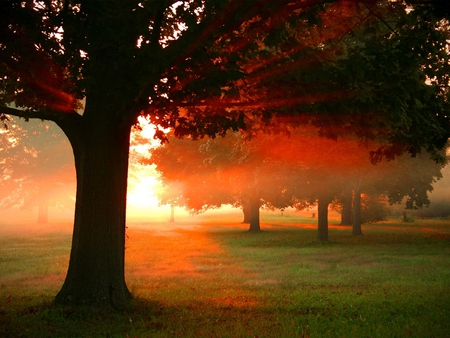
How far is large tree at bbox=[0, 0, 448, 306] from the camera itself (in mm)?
7645

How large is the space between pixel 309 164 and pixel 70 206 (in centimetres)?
4201

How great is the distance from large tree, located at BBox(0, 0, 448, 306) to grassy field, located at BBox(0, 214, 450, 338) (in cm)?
127

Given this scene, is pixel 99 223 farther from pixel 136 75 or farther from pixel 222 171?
pixel 222 171

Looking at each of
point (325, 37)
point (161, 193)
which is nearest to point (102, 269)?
point (325, 37)

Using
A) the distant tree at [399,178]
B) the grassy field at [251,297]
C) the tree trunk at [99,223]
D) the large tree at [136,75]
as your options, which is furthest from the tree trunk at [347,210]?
the tree trunk at [99,223]

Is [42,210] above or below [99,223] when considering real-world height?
below

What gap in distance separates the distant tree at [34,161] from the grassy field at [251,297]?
30941 mm

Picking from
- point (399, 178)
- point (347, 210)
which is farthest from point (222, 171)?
point (347, 210)

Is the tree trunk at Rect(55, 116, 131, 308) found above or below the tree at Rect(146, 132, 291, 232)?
below

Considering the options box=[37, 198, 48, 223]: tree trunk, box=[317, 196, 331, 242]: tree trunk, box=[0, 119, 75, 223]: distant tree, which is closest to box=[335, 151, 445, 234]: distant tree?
box=[317, 196, 331, 242]: tree trunk

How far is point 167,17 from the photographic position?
10.5 metres

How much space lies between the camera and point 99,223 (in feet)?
30.6

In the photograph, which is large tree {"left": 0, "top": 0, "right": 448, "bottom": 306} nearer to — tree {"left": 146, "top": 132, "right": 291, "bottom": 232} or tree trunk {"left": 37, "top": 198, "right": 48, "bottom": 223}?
tree {"left": 146, "top": 132, "right": 291, "bottom": 232}

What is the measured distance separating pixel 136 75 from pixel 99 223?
328 centimetres
